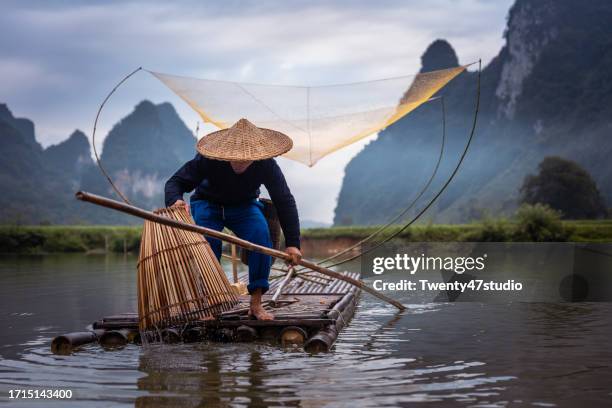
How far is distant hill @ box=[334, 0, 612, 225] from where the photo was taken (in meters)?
51.9

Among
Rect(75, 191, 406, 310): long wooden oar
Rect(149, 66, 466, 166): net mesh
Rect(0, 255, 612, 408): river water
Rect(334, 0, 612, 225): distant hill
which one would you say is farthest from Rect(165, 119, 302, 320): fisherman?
Rect(334, 0, 612, 225): distant hill

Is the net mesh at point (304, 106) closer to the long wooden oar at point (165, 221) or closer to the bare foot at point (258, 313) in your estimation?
the long wooden oar at point (165, 221)

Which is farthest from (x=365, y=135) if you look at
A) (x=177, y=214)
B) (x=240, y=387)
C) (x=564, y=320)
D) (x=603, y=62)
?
(x=603, y=62)

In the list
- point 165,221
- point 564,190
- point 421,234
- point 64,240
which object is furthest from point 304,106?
Result: point 564,190

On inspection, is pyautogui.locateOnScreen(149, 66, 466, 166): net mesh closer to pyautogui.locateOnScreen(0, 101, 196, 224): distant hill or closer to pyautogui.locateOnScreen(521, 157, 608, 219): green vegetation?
pyautogui.locateOnScreen(521, 157, 608, 219): green vegetation

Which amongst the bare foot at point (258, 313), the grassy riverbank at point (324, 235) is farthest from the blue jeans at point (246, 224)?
the grassy riverbank at point (324, 235)

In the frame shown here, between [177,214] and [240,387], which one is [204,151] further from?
[240,387]

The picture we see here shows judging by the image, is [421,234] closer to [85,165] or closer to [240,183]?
[240,183]

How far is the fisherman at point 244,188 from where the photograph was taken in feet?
12.9

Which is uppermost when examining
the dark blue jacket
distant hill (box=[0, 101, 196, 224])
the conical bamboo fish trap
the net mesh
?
distant hill (box=[0, 101, 196, 224])

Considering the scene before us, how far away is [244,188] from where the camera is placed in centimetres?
400

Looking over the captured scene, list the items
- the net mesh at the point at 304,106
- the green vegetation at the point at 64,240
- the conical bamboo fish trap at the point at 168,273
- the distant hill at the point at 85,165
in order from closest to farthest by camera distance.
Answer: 1. the conical bamboo fish trap at the point at 168,273
2. the net mesh at the point at 304,106
3. the green vegetation at the point at 64,240
4. the distant hill at the point at 85,165

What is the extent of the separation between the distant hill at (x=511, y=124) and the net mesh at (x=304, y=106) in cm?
4299

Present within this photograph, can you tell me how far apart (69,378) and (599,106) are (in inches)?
2140
